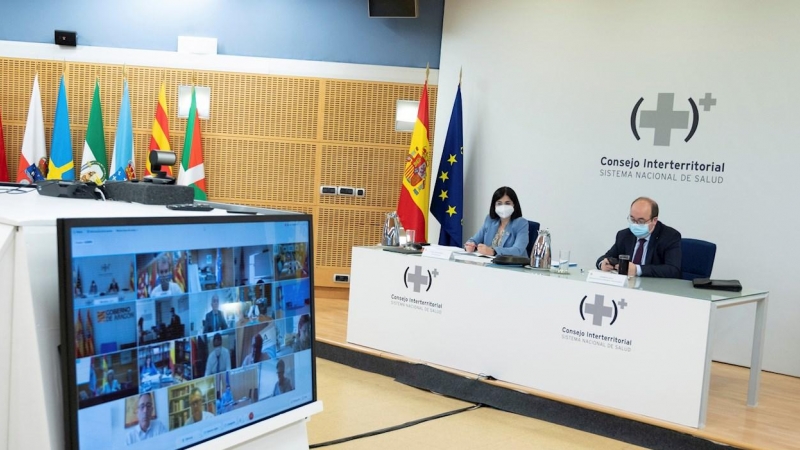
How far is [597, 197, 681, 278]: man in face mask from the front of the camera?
470 cm

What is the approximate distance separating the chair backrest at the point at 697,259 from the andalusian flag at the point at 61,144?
5.59 metres

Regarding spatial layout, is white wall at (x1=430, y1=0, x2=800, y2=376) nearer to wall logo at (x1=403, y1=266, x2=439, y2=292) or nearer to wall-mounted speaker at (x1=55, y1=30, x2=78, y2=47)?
wall logo at (x1=403, y1=266, x2=439, y2=292)

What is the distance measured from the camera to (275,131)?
752cm

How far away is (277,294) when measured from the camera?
1.82m

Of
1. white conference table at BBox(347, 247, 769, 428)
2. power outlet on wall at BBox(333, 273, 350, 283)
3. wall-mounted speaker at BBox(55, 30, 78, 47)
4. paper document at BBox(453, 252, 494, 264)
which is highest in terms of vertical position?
wall-mounted speaker at BBox(55, 30, 78, 47)

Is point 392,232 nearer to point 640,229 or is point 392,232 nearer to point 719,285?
point 640,229

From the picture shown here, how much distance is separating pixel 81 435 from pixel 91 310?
0.23m

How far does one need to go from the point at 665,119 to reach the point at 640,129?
211mm

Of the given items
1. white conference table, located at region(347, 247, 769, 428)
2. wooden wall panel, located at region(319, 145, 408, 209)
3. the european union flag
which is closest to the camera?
white conference table, located at region(347, 247, 769, 428)

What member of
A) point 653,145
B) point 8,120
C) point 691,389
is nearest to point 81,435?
point 691,389

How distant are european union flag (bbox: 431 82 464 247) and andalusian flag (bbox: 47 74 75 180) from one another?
11.8ft

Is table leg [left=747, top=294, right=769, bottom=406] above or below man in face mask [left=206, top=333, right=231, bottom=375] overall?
below

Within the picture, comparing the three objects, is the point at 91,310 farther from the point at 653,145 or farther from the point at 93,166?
the point at 93,166

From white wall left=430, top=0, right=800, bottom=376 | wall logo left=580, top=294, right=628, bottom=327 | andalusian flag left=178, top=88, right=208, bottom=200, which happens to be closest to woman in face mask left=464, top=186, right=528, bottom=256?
white wall left=430, top=0, right=800, bottom=376
